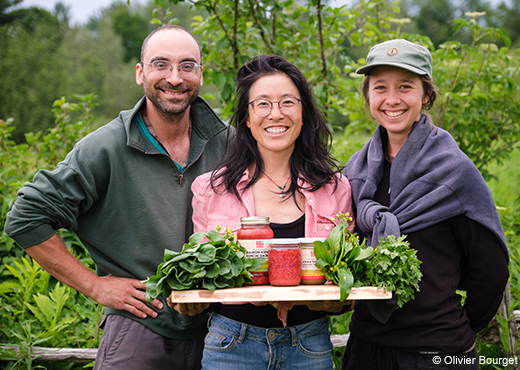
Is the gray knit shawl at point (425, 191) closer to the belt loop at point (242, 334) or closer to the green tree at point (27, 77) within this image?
the belt loop at point (242, 334)

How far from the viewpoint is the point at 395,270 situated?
1962 millimetres

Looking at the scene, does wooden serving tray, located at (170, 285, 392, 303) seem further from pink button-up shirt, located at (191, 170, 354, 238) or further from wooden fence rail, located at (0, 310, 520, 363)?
wooden fence rail, located at (0, 310, 520, 363)

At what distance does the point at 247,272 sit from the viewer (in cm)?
203

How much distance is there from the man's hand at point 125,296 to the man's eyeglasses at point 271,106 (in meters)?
1.10

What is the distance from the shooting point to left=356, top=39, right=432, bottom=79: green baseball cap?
232cm

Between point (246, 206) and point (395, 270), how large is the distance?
30.5 inches

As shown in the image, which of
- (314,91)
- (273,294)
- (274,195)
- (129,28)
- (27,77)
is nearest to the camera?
(273,294)

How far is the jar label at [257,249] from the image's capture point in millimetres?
2078

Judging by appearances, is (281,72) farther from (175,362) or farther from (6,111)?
(6,111)

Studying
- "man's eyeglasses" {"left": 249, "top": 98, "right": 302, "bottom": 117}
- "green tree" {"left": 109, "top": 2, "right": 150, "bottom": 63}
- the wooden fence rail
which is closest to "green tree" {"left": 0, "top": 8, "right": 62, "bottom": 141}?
"green tree" {"left": 109, "top": 2, "right": 150, "bottom": 63}

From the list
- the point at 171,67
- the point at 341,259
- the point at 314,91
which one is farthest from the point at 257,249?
the point at 314,91

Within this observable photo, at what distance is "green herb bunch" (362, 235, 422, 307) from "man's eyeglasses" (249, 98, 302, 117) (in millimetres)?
789

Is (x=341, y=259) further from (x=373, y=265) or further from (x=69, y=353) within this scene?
(x=69, y=353)

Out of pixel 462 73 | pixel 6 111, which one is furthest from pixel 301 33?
pixel 6 111
